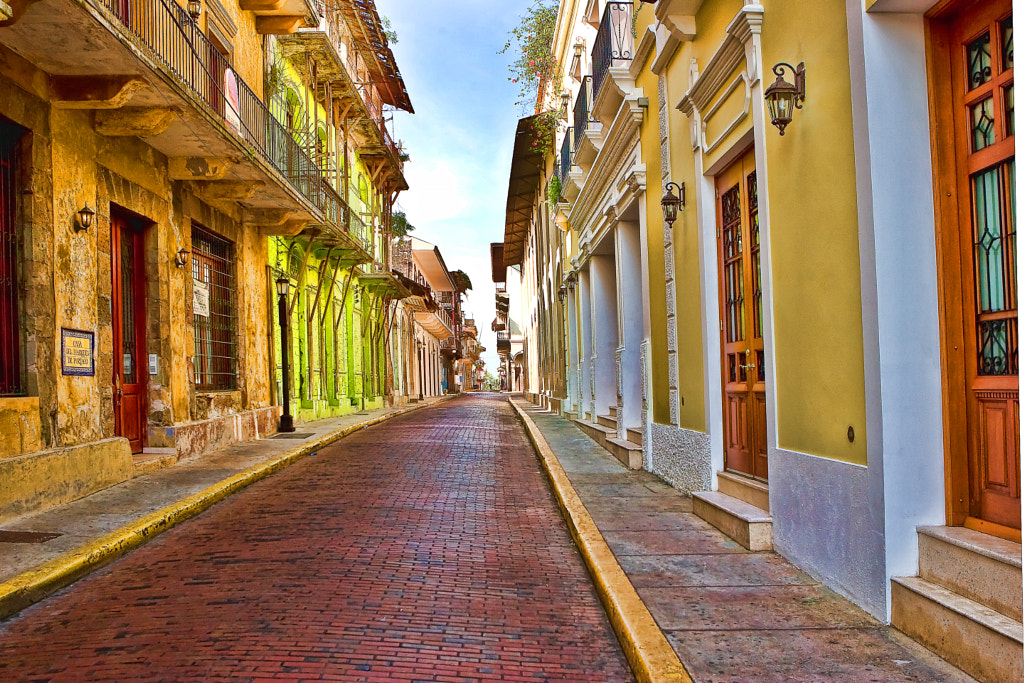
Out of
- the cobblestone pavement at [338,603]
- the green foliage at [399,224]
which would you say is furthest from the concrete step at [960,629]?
the green foliage at [399,224]

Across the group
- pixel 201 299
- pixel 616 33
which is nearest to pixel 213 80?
pixel 201 299

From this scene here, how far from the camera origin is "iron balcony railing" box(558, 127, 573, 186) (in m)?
16.1

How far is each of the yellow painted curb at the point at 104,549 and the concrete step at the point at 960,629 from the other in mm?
4825

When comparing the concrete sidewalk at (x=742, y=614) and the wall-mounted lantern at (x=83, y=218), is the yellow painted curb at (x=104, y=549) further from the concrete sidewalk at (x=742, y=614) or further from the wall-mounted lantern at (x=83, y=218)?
the concrete sidewalk at (x=742, y=614)

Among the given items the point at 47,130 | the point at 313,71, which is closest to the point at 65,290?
the point at 47,130

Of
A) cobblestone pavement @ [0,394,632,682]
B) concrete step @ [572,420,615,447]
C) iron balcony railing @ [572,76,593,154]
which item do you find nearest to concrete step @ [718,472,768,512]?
cobblestone pavement @ [0,394,632,682]

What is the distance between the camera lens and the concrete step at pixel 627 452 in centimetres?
998

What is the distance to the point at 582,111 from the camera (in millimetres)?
14094

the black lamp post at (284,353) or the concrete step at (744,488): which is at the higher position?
the black lamp post at (284,353)

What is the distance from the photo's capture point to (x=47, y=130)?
8.07 m

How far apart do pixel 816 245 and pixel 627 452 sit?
565 cm

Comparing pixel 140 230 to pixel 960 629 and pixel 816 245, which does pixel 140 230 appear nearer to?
pixel 816 245

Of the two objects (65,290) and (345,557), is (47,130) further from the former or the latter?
(345,557)

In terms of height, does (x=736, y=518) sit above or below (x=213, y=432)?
below
